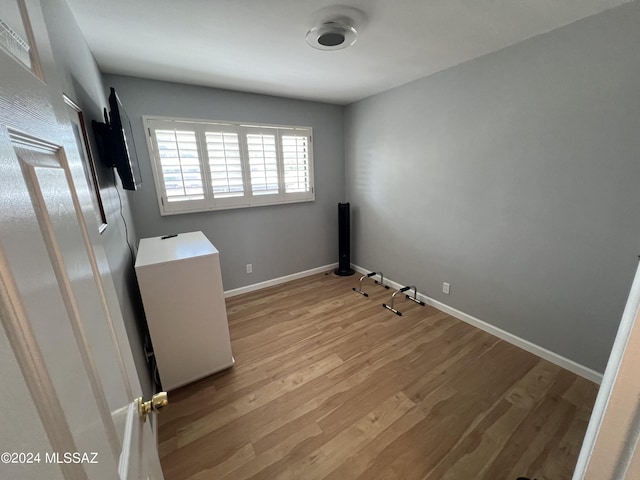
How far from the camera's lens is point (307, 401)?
167 centimetres

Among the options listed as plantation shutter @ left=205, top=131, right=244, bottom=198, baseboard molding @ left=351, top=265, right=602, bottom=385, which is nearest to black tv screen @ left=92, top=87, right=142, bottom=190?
plantation shutter @ left=205, top=131, right=244, bottom=198

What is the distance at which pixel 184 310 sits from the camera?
172cm

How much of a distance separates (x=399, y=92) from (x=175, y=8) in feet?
7.03

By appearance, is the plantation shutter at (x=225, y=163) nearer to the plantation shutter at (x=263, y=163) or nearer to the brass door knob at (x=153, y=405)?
the plantation shutter at (x=263, y=163)

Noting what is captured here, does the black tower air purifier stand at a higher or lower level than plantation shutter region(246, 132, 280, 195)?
lower

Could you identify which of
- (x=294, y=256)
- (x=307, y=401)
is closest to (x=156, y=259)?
(x=307, y=401)

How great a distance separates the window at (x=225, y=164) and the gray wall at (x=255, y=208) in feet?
0.29

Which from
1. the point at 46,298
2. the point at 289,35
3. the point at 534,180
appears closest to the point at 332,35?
the point at 289,35

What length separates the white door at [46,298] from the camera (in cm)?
26

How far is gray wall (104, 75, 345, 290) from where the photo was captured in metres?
2.37

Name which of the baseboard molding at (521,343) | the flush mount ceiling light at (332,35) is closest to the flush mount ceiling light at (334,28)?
the flush mount ceiling light at (332,35)

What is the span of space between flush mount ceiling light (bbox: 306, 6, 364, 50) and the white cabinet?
1.56m

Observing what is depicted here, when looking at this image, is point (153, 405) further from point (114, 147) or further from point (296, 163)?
point (296, 163)

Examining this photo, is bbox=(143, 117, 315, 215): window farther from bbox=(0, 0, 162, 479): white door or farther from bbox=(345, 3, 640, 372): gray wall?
bbox=(0, 0, 162, 479): white door
